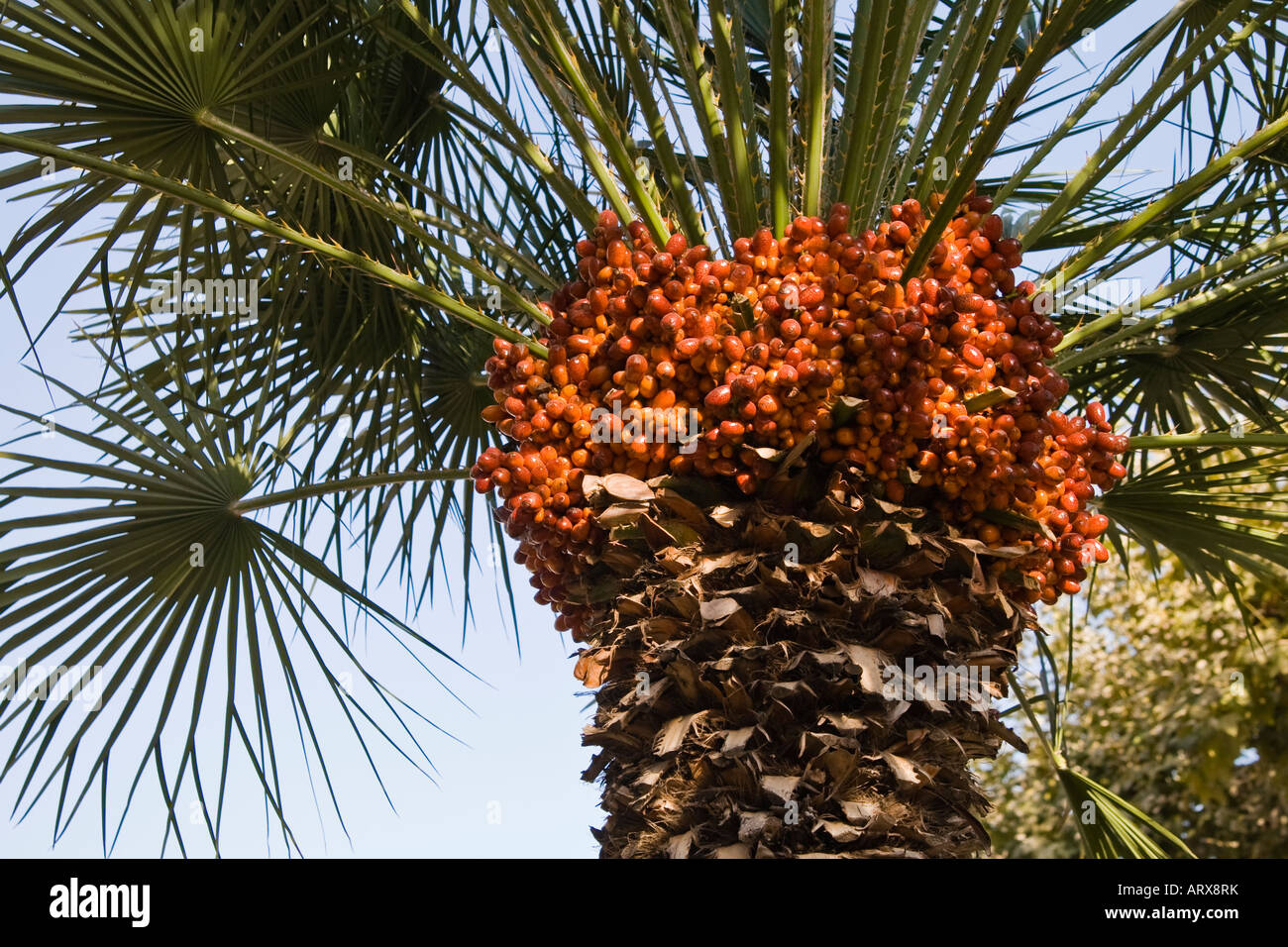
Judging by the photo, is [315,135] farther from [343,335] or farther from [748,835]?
[748,835]

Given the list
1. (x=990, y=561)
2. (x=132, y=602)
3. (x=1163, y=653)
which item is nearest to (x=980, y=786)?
(x=990, y=561)

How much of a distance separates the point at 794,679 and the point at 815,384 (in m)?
0.64

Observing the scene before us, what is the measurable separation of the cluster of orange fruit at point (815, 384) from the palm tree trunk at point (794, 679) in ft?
0.41

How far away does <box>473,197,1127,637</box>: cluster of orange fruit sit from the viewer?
2.90 metres

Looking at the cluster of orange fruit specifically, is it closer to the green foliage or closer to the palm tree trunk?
the palm tree trunk

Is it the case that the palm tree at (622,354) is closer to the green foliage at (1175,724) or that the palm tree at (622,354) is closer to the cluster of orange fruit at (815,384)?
the cluster of orange fruit at (815,384)

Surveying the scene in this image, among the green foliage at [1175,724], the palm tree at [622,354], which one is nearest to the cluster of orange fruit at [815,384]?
the palm tree at [622,354]

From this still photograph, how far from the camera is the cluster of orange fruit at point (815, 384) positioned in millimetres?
2900

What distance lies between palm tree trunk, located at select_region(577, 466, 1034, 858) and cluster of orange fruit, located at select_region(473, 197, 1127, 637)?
4.9 inches

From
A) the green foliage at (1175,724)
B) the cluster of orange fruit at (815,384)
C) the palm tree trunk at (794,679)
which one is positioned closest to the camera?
the palm tree trunk at (794,679)

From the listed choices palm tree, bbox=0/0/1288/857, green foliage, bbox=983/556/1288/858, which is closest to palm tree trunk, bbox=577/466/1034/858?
palm tree, bbox=0/0/1288/857
